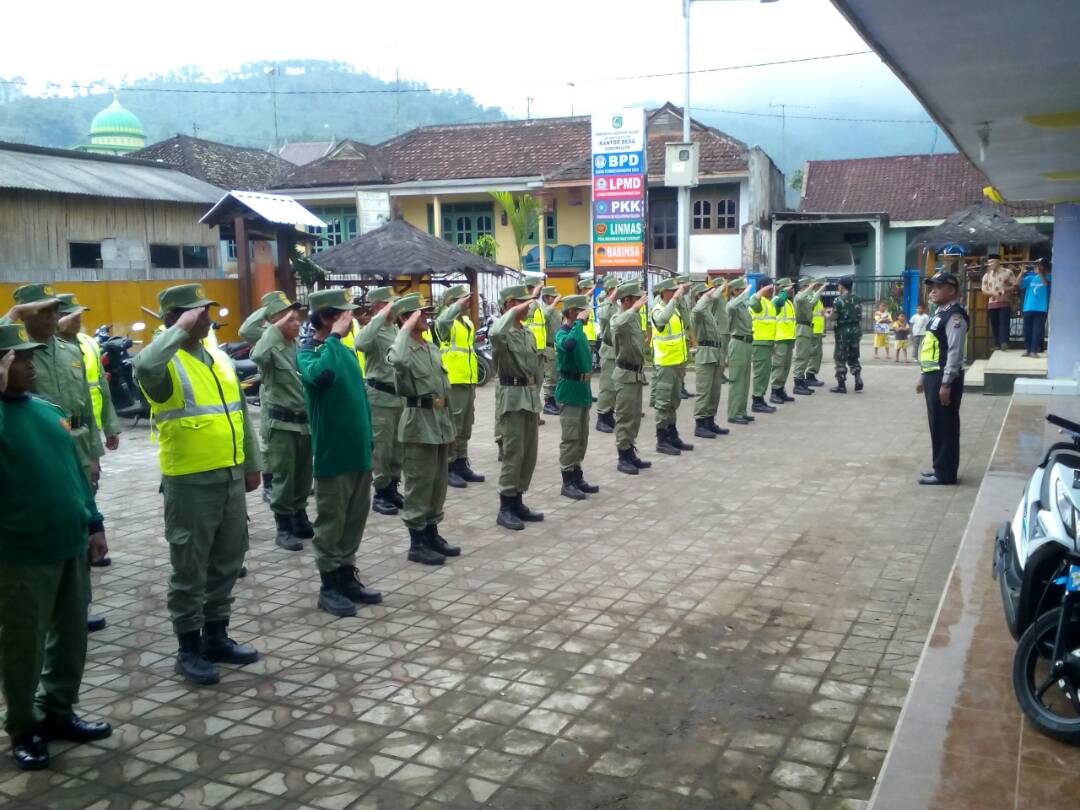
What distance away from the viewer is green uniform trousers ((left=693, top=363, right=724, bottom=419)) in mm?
11172

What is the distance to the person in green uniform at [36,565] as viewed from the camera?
3.78 meters

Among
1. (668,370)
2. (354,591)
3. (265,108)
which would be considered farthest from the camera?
(265,108)

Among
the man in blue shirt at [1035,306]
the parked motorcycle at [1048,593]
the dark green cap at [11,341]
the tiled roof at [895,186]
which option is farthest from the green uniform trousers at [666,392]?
the tiled roof at [895,186]

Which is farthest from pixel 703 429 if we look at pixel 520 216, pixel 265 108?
pixel 265 108

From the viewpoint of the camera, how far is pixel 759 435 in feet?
37.3

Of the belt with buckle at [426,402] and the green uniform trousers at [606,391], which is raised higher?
the belt with buckle at [426,402]

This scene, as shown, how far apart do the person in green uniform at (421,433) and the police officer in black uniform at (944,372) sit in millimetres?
4358

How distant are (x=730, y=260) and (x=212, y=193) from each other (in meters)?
13.5

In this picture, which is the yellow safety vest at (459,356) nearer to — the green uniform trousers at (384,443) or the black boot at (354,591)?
the green uniform trousers at (384,443)

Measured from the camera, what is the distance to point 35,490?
382 cm

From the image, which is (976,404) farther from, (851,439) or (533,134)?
(533,134)

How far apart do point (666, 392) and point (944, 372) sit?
9.63 ft

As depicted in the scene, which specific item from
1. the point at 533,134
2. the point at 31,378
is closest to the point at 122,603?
the point at 31,378

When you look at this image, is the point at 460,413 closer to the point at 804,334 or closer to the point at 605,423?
the point at 605,423
